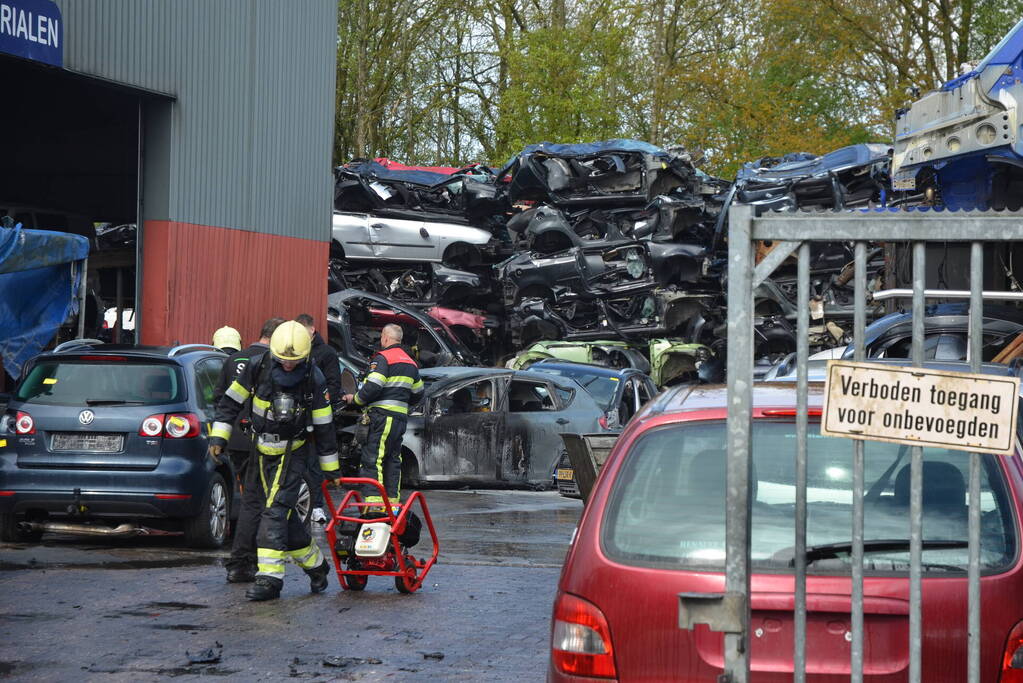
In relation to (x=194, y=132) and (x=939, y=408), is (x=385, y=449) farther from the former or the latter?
(x=194, y=132)

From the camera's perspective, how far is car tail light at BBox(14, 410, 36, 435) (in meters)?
10.7

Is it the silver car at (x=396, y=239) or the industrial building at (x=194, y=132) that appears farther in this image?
the silver car at (x=396, y=239)

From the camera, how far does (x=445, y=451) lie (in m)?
16.0

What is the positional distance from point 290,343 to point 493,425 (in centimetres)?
767

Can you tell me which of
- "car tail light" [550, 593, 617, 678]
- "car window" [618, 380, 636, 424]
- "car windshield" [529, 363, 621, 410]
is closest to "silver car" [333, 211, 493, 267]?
"car windshield" [529, 363, 621, 410]

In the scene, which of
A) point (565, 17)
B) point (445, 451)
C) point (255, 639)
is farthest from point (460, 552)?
point (565, 17)

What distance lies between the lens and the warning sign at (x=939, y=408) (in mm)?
3172

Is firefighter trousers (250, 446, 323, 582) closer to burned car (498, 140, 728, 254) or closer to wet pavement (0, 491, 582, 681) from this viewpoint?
wet pavement (0, 491, 582, 681)

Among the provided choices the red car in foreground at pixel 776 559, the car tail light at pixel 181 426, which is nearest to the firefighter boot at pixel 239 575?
the car tail light at pixel 181 426

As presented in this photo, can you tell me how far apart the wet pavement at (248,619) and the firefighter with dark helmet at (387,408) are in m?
0.79

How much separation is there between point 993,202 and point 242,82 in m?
9.97

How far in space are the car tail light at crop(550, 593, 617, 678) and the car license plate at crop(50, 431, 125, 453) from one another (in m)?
7.16

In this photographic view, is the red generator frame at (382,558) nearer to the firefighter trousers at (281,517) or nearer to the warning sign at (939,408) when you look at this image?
the firefighter trousers at (281,517)

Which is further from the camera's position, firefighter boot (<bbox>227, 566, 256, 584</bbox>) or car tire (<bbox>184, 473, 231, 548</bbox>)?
car tire (<bbox>184, 473, 231, 548</bbox>)
